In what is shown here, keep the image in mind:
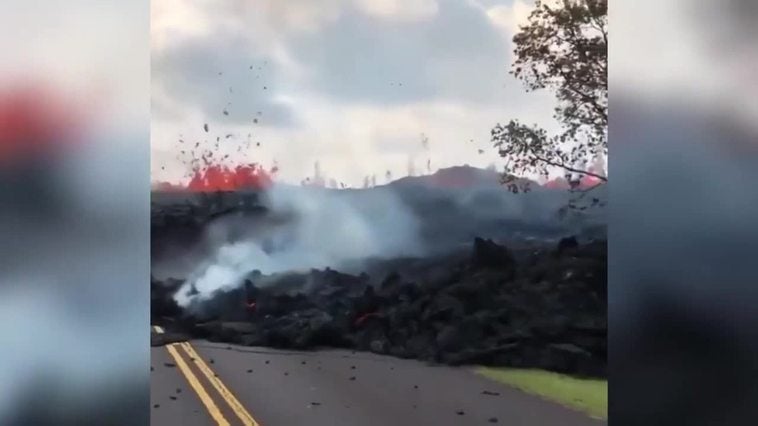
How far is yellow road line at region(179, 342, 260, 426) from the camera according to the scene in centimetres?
247

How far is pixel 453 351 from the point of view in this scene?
8.21ft

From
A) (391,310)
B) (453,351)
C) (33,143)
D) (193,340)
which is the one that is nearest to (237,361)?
(193,340)

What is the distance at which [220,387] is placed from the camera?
249cm

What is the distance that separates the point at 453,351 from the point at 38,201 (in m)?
1.29

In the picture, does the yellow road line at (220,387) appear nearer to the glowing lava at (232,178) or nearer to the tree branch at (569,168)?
the glowing lava at (232,178)

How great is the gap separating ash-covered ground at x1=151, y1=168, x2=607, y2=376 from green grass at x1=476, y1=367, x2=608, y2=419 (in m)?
0.03

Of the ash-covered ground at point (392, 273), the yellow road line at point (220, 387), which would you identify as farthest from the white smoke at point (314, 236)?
the yellow road line at point (220, 387)

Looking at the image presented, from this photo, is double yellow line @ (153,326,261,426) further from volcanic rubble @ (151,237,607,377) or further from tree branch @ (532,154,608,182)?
tree branch @ (532,154,608,182)

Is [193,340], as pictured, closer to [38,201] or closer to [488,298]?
[38,201]

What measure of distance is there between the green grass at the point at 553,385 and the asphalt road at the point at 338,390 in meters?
0.02

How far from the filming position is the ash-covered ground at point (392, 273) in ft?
8.18

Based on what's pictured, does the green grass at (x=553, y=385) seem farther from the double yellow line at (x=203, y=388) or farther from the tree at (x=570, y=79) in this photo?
the double yellow line at (x=203, y=388)

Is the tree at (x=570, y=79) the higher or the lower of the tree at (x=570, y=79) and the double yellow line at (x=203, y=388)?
the higher

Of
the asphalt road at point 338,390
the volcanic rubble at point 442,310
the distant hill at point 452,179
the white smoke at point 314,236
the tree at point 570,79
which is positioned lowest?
the asphalt road at point 338,390
